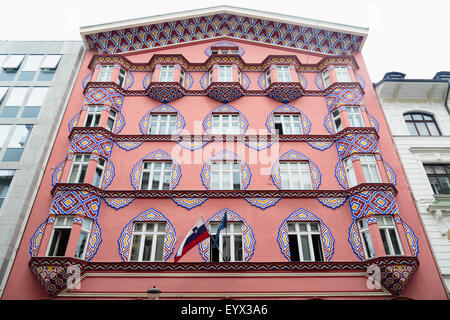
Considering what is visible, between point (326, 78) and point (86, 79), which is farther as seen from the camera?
point (326, 78)

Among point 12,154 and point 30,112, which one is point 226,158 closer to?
point 12,154

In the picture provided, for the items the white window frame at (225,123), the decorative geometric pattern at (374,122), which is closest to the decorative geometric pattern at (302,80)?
the decorative geometric pattern at (374,122)

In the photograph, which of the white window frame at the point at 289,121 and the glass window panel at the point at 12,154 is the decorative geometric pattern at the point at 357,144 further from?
the glass window panel at the point at 12,154

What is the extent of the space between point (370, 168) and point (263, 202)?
244 inches

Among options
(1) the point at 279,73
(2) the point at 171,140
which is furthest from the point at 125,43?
(1) the point at 279,73

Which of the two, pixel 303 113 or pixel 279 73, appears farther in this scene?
pixel 279 73

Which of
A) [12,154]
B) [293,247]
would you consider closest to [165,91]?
[12,154]

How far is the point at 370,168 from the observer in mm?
17578

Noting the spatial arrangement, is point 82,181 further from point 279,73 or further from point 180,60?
point 279,73

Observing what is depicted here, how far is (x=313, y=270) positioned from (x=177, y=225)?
689 cm

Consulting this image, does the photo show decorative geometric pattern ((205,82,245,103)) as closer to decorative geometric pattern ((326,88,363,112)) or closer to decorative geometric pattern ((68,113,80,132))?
decorative geometric pattern ((326,88,363,112))

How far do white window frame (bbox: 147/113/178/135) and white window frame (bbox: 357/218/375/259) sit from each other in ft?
38.8

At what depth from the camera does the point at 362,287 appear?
47.6 ft

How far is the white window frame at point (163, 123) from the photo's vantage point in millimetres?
20078
